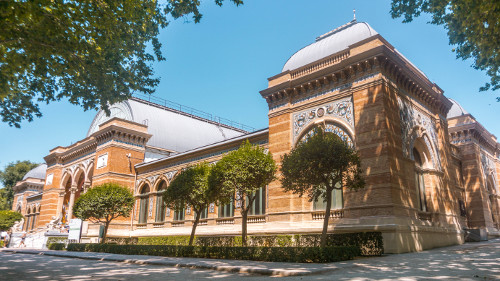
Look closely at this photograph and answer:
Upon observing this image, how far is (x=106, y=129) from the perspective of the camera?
104 feet

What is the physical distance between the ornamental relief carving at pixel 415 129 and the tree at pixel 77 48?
12.3m

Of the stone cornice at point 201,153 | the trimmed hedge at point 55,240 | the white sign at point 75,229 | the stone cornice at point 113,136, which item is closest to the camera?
the stone cornice at point 201,153

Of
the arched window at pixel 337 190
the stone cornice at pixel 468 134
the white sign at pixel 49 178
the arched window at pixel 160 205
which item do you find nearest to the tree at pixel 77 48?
the arched window at pixel 337 190

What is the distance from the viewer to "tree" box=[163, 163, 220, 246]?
18.1 m

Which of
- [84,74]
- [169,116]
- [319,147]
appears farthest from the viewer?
[169,116]

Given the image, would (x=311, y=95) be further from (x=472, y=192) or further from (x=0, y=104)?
(x=472, y=192)

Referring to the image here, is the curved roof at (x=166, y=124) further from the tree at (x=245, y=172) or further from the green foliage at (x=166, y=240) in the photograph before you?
the tree at (x=245, y=172)

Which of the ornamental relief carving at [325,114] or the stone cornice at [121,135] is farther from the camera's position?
the stone cornice at [121,135]

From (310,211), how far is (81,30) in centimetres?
1357

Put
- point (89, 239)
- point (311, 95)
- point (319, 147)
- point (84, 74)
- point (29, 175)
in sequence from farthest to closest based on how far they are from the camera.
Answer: point (29, 175) < point (89, 239) < point (311, 95) < point (319, 147) < point (84, 74)

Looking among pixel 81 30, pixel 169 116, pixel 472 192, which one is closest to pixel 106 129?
pixel 169 116

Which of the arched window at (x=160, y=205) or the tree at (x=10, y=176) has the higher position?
the tree at (x=10, y=176)

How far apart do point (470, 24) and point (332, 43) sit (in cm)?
977

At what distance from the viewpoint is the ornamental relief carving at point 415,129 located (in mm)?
18186
